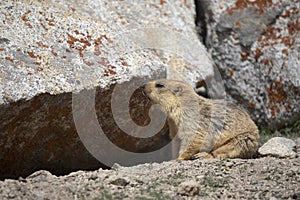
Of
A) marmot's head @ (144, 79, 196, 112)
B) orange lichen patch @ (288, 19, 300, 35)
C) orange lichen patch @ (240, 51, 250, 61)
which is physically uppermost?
orange lichen patch @ (288, 19, 300, 35)

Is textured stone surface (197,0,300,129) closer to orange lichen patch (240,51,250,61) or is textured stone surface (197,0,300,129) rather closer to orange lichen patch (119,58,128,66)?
orange lichen patch (240,51,250,61)

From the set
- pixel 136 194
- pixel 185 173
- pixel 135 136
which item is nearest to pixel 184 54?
pixel 135 136

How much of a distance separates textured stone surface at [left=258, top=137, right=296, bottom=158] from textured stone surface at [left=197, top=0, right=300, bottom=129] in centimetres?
103

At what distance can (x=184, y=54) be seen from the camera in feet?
24.7

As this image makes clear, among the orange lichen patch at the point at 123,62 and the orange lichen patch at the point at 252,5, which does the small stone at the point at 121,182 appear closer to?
the orange lichen patch at the point at 123,62

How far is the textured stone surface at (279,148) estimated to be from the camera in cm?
639

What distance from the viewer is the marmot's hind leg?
6594 mm

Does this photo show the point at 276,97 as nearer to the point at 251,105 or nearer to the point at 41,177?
the point at 251,105

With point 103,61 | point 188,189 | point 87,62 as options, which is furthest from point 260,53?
point 188,189

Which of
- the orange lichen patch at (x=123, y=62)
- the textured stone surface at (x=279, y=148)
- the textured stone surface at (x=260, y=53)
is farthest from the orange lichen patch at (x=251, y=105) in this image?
the orange lichen patch at (x=123, y=62)

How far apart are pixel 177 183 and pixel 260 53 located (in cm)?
344

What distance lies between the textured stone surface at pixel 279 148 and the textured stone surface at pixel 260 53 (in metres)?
1.03

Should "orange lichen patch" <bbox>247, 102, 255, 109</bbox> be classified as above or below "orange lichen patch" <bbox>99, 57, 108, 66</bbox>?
below

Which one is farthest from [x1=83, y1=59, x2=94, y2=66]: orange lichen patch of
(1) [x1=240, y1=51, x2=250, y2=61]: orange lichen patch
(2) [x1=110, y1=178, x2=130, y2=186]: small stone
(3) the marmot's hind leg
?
(1) [x1=240, y1=51, x2=250, y2=61]: orange lichen patch
